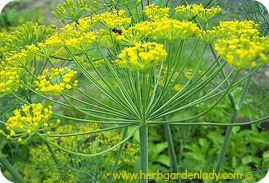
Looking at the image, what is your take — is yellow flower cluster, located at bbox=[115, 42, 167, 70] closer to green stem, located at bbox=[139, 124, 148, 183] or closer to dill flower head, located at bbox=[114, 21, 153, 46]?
dill flower head, located at bbox=[114, 21, 153, 46]

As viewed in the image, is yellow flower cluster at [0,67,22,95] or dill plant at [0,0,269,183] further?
yellow flower cluster at [0,67,22,95]

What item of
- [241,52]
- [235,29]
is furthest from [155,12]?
[241,52]

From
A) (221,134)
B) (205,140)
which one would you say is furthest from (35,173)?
(221,134)

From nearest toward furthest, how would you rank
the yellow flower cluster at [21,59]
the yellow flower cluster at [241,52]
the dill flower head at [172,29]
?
1. the yellow flower cluster at [241,52]
2. the dill flower head at [172,29]
3. the yellow flower cluster at [21,59]

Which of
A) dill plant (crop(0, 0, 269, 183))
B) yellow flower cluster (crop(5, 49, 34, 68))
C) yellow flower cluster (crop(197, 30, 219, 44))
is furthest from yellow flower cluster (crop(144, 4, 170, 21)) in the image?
yellow flower cluster (crop(5, 49, 34, 68))

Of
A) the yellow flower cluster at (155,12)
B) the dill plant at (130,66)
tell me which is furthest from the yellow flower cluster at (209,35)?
the yellow flower cluster at (155,12)

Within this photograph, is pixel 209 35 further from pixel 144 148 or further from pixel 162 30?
pixel 144 148

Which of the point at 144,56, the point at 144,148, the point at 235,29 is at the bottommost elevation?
the point at 144,148

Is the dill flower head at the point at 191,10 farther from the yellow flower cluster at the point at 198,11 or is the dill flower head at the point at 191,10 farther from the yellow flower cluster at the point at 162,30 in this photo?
the yellow flower cluster at the point at 162,30
